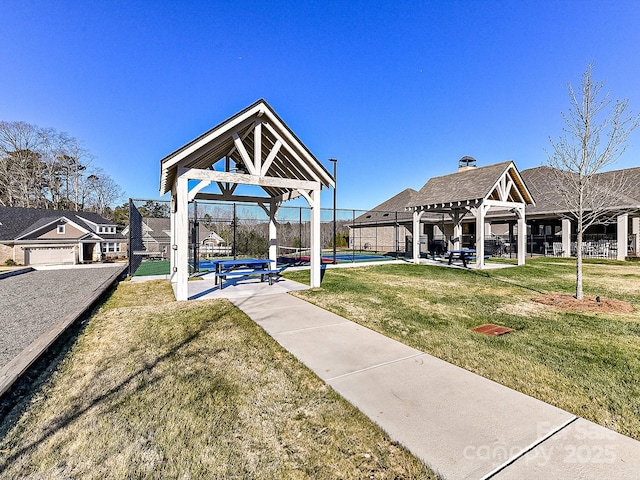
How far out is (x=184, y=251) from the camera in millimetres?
6809

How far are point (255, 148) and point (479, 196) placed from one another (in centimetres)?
1044

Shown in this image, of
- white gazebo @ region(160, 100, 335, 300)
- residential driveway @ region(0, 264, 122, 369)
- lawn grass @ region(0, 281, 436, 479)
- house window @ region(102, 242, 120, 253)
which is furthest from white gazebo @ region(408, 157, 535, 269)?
house window @ region(102, 242, 120, 253)

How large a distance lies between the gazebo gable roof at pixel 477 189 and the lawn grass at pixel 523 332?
5249 millimetres

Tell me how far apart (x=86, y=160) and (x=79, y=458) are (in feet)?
159

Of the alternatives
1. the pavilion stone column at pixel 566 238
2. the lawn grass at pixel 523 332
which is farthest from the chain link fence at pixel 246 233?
the pavilion stone column at pixel 566 238

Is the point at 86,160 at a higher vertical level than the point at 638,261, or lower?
higher

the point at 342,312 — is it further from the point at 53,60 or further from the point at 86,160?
the point at 86,160

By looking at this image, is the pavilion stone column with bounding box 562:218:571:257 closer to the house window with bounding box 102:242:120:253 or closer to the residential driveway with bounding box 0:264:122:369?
the residential driveway with bounding box 0:264:122:369

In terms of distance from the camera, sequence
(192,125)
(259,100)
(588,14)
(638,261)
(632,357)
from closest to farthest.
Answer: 1. (632,357)
2. (259,100)
3. (588,14)
4. (638,261)
5. (192,125)

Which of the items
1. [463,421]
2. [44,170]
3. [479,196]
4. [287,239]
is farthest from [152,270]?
[44,170]

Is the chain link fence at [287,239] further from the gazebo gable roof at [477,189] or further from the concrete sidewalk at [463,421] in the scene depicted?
the concrete sidewalk at [463,421]

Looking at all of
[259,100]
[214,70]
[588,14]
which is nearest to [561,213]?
[588,14]

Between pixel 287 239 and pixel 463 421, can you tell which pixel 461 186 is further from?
pixel 463 421

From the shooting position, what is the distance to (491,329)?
488cm
